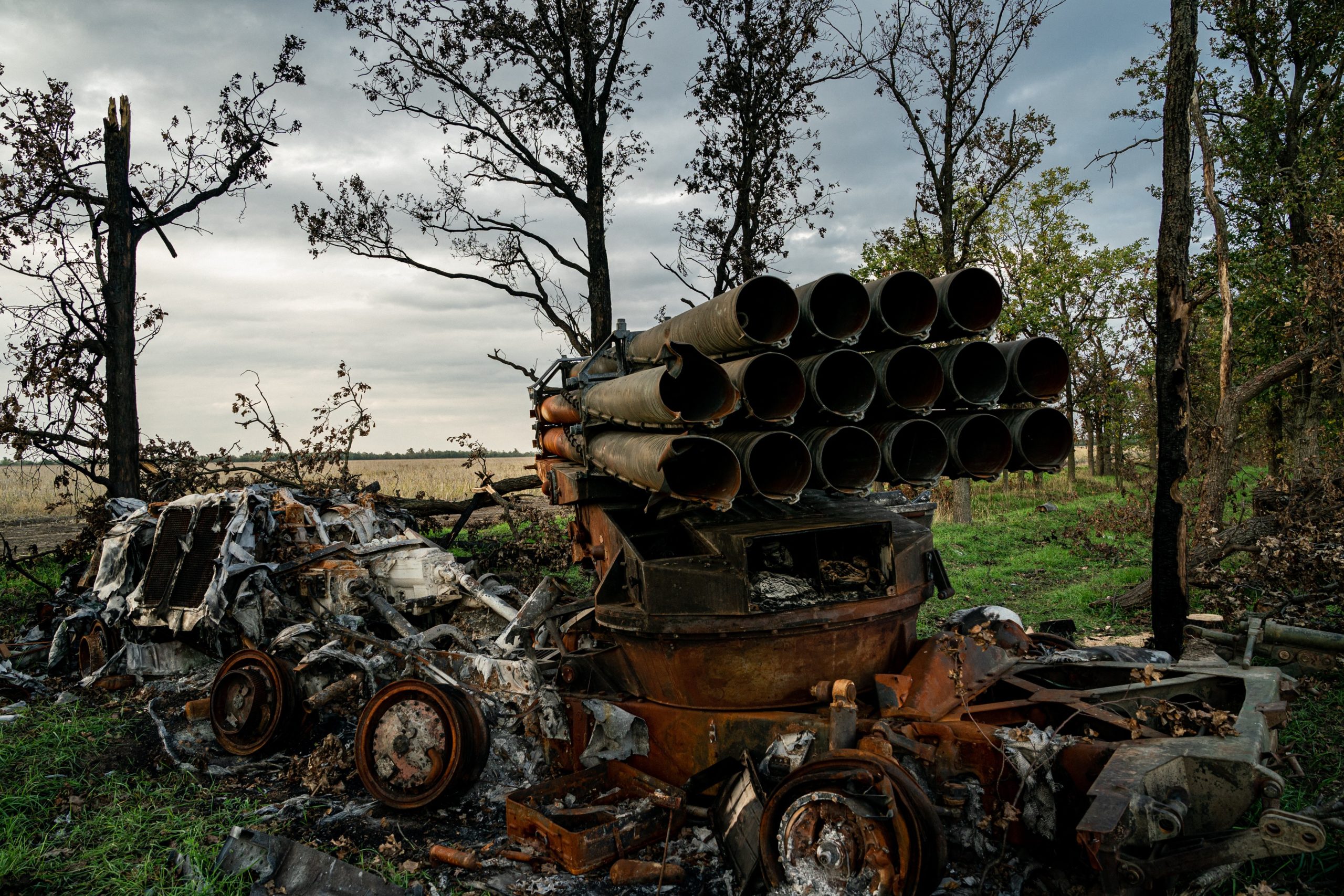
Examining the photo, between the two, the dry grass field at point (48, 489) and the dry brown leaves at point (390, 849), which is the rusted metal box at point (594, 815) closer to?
the dry brown leaves at point (390, 849)

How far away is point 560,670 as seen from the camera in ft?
18.4

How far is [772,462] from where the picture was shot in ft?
12.9

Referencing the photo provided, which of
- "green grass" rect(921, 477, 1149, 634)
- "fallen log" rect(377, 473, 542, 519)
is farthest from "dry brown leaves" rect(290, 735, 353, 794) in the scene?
"fallen log" rect(377, 473, 542, 519)

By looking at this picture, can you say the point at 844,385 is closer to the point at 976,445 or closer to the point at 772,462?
the point at 772,462

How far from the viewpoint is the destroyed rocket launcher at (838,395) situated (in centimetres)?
379

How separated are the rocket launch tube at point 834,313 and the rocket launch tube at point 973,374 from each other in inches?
20.4

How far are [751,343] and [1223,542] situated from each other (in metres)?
8.45

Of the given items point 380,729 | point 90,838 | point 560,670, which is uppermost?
point 560,670

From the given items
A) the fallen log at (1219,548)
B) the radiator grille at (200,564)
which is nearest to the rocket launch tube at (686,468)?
the radiator grille at (200,564)

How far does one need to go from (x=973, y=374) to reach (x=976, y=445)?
40 centimetres

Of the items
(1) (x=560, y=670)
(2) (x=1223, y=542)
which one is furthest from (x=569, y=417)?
(2) (x=1223, y=542)

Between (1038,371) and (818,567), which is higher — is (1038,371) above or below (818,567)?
above

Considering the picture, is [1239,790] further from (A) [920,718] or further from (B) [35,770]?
(B) [35,770]

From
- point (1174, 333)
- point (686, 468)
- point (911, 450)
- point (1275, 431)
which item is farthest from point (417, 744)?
point (1275, 431)
